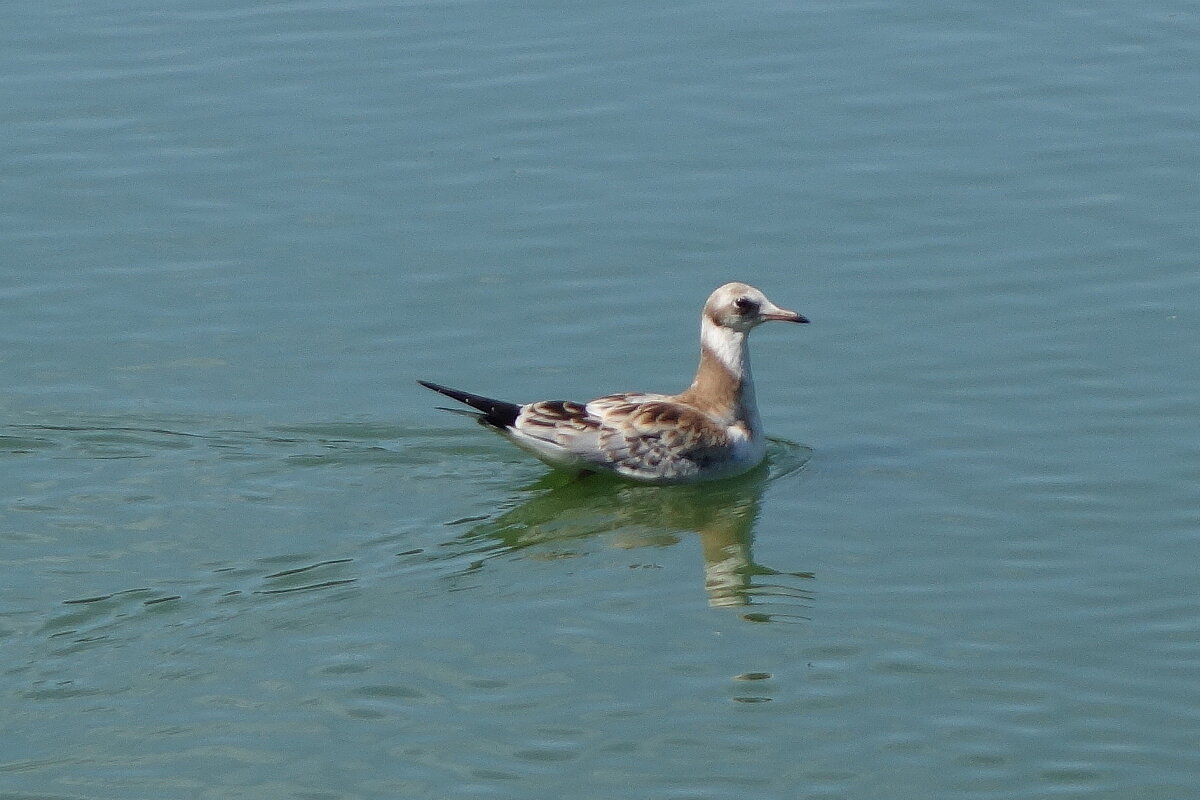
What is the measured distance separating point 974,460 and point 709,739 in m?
4.21

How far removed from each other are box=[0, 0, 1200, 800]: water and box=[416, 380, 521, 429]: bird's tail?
1.79 ft

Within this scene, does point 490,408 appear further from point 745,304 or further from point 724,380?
point 745,304

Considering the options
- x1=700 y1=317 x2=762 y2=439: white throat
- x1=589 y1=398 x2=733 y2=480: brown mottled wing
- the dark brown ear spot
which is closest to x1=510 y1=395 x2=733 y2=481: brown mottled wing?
x1=589 y1=398 x2=733 y2=480: brown mottled wing

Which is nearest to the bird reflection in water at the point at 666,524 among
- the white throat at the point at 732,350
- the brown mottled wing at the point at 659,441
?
the brown mottled wing at the point at 659,441

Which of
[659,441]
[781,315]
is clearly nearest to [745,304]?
[781,315]

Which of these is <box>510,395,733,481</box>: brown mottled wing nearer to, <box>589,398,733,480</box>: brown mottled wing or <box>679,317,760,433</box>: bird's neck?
<box>589,398,733,480</box>: brown mottled wing

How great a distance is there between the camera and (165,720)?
10.3m

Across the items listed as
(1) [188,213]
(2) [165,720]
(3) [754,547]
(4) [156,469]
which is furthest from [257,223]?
(2) [165,720]

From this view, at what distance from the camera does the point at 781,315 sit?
13953 mm

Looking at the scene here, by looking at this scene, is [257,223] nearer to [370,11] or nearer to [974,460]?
[370,11]

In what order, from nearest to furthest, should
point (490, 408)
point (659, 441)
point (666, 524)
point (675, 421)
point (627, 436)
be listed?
point (490, 408) < point (666, 524) < point (627, 436) < point (659, 441) < point (675, 421)

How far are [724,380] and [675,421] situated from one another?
1.81 feet

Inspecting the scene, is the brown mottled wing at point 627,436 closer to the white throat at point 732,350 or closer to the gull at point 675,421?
the gull at point 675,421

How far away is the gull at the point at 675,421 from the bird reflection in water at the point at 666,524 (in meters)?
0.14
